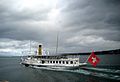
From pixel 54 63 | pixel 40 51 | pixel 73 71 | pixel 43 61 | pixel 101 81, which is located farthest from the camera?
pixel 40 51

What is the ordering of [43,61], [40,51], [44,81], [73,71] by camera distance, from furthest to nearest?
[40,51] → [43,61] → [73,71] → [44,81]

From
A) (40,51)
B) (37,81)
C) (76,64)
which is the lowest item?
(37,81)

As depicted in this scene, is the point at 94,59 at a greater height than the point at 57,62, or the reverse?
the point at 94,59

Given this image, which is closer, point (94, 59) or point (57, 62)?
Answer: point (94, 59)

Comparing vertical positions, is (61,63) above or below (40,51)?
below

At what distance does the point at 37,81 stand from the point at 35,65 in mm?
27021

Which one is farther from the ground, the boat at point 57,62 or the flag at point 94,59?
the flag at point 94,59

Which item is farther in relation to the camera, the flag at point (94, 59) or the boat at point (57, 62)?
the boat at point (57, 62)

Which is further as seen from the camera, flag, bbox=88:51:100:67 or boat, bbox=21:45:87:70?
boat, bbox=21:45:87:70

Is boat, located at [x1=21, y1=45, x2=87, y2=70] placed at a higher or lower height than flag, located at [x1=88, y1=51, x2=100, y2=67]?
lower

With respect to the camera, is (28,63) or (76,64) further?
(28,63)

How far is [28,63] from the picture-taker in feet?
248

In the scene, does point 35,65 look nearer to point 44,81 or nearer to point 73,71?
point 73,71

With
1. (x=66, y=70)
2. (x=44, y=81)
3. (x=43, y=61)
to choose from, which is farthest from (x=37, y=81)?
(x=43, y=61)
